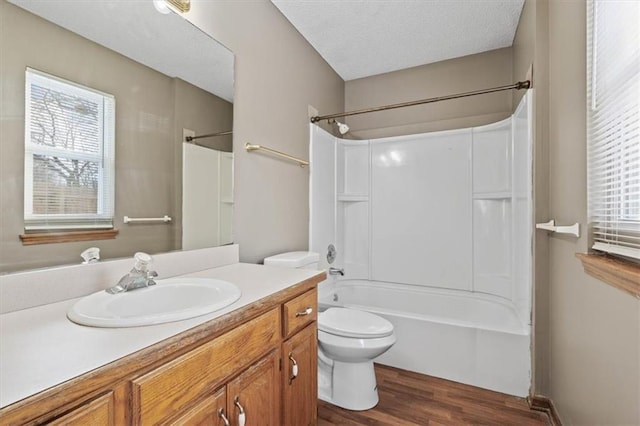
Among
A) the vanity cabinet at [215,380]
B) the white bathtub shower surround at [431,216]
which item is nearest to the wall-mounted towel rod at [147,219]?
the vanity cabinet at [215,380]

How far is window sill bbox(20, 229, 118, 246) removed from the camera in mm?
Result: 931

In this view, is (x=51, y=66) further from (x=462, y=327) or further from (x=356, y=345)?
(x=462, y=327)

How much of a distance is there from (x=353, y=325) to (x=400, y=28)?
215 cm

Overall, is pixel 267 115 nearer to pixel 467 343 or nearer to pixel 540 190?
pixel 540 190

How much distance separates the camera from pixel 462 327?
6.70 ft

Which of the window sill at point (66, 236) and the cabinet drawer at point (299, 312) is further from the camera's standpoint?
the cabinet drawer at point (299, 312)

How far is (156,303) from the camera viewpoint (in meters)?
1.09

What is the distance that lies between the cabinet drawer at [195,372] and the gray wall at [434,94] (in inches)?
99.8

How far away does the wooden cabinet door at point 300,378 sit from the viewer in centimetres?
120

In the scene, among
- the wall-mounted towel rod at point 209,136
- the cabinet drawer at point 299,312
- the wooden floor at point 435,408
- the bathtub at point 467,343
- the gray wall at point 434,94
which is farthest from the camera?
the gray wall at point 434,94

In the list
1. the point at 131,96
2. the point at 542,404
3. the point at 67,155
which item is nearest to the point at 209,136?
the point at 131,96

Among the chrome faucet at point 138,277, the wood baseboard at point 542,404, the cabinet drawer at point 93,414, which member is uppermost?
the chrome faucet at point 138,277

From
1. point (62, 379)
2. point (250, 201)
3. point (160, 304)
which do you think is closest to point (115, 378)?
point (62, 379)

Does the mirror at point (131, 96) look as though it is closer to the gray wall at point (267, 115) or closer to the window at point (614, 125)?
the gray wall at point (267, 115)
